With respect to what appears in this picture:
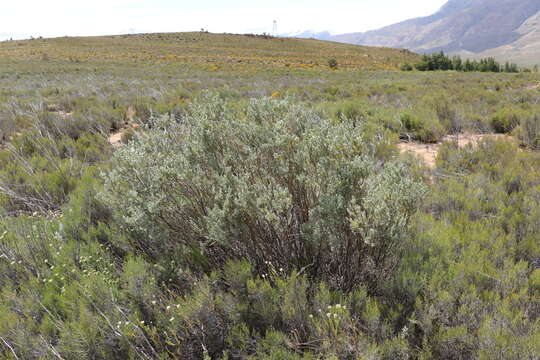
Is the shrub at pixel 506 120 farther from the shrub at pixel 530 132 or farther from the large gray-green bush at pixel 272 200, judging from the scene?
the large gray-green bush at pixel 272 200

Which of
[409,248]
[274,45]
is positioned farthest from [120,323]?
[274,45]

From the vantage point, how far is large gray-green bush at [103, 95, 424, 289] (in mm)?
2113

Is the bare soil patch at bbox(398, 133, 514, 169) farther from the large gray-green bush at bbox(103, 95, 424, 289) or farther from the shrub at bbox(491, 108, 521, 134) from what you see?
the large gray-green bush at bbox(103, 95, 424, 289)

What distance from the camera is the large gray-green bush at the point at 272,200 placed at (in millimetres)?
2113

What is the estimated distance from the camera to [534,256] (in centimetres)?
242

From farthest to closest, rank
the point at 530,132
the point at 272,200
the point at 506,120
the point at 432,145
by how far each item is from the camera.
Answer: the point at 506,120
the point at 432,145
the point at 530,132
the point at 272,200

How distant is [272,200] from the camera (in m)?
2.11

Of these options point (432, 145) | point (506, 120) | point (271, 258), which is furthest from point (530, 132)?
point (271, 258)

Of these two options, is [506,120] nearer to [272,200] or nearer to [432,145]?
[432,145]

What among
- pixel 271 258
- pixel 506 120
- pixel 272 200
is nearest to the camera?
pixel 272 200

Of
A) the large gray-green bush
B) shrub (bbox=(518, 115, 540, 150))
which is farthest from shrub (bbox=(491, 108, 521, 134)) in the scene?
the large gray-green bush

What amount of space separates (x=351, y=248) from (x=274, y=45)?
73.0 m

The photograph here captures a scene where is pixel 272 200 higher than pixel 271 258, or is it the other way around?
pixel 272 200

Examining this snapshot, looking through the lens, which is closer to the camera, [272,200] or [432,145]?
[272,200]
